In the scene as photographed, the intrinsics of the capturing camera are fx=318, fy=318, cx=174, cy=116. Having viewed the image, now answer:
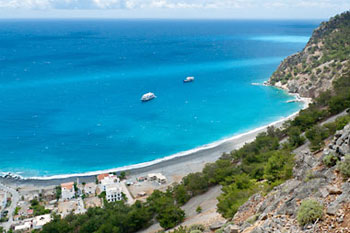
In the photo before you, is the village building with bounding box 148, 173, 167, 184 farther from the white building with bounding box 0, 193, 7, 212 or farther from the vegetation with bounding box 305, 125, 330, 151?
the vegetation with bounding box 305, 125, 330, 151

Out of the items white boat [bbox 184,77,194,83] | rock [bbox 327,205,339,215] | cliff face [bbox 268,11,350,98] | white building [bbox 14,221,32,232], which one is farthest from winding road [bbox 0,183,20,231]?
white boat [bbox 184,77,194,83]

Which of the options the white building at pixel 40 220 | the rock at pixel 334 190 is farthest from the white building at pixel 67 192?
the rock at pixel 334 190

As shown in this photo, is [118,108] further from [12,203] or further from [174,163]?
[12,203]

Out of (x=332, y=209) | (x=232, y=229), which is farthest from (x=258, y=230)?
(x=332, y=209)

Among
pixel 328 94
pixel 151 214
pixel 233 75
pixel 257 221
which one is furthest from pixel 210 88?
pixel 257 221

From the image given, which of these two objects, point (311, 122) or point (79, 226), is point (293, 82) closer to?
point (311, 122)

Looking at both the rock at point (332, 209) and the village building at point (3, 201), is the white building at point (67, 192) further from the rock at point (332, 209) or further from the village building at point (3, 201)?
the rock at point (332, 209)

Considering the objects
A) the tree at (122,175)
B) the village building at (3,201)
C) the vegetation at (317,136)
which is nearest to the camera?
the vegetation at (317,136)

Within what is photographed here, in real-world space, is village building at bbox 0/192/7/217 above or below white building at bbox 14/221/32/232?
above
